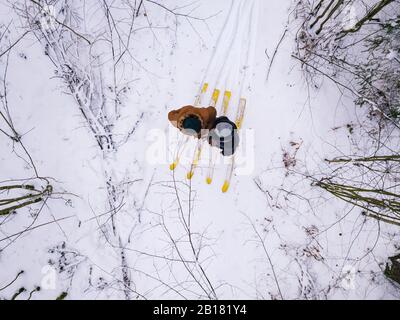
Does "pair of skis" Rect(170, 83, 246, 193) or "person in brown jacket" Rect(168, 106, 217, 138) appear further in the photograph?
"pair of skis" Rect(170, 83, 246, 193)

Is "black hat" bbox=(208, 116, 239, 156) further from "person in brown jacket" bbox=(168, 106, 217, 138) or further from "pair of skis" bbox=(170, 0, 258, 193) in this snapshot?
"pair of skis" bbox=(170, 0, 258, 193)

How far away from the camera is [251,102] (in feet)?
15.2

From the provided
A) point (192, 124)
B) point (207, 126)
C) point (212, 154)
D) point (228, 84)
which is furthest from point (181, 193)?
point (228, 84)

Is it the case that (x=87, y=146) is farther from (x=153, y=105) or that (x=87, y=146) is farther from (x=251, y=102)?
(x=251, y=102)

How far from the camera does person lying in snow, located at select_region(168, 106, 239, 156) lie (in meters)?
3.83

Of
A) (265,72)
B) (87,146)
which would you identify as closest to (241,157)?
(265,72)

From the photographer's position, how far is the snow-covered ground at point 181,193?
4.57 meters

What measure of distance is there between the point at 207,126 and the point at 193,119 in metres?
0.33

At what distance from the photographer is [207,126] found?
4105 mm

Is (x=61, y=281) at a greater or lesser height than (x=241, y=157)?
lesser

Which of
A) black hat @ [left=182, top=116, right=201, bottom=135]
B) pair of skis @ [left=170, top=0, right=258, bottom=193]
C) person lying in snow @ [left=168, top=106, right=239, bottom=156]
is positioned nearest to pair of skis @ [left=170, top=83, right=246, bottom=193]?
pair of skis @ [left=170, top=0, right=258, bottom=193]

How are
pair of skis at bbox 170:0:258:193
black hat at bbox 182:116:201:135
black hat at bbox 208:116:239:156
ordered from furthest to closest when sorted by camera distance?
pair of skis at bbox 170:0:258:193 → black hat at bbox 208:116:239:156 → black hat at bbox 182:116:201:135

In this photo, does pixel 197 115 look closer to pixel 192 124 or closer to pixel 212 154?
pixel 192 124

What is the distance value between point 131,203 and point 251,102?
2.00m
